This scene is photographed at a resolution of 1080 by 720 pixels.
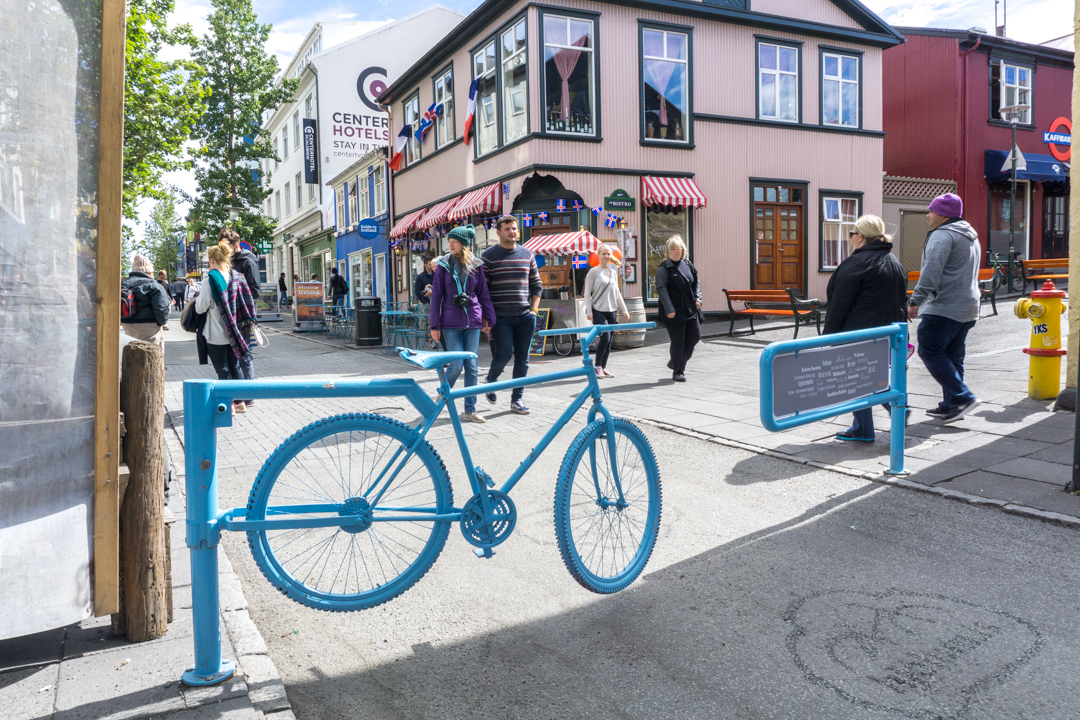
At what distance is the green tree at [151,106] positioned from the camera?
53.3 feet

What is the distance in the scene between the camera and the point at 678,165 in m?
18.2

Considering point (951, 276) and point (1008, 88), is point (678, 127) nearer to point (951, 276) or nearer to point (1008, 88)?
point (951, 276)

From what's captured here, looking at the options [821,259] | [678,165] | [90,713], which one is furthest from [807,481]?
[821,259]

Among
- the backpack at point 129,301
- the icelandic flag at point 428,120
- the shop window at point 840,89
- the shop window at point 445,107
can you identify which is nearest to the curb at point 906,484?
the backpack at point 129,301

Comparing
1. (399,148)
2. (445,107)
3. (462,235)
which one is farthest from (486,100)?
(462,235)

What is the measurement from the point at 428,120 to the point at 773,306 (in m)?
11.7

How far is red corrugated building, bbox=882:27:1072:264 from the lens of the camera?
2442 cm

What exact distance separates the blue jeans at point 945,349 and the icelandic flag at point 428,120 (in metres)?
17.2

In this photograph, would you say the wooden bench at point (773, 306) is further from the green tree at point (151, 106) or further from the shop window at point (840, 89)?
the green tree at point (151, 106)

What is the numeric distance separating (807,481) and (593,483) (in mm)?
2537

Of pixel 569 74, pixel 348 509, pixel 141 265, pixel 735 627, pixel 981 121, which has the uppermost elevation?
pixel 981 121

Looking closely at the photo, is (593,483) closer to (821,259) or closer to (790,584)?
(790,584)

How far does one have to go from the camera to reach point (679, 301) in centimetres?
1018

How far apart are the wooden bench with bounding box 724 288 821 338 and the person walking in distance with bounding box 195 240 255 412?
934 cm
